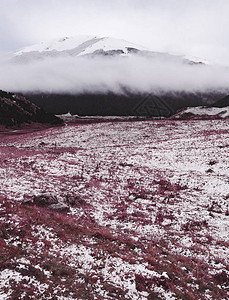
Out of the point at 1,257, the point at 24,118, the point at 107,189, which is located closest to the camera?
the point at 1,257

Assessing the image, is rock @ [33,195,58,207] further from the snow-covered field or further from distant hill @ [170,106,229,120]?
distant hill @ [170,106,229,120]

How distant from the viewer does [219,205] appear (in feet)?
49.2

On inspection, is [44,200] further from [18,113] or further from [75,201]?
[18,113]

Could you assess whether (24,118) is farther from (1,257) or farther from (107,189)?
(1,257)

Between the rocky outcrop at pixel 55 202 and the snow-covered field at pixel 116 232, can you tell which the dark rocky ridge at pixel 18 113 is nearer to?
the snow-covered field at pixel 116 232

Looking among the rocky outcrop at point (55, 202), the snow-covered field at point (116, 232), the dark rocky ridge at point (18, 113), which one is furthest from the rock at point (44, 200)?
the dark rocky ridge at point (18, 113)

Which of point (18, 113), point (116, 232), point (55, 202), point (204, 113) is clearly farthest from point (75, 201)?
point (18, 113)

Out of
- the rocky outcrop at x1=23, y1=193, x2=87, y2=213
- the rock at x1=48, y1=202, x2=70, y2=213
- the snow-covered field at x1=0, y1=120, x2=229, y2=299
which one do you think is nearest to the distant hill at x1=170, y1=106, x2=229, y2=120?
the snow-covered field at x1=0, y1=120, x2=229, y2=299

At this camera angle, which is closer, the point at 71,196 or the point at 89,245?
the point at 89,245

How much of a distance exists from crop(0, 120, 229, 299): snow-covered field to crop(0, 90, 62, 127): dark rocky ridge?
209ft

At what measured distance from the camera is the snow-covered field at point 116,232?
21.5 ft

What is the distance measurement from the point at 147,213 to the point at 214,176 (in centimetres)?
1145

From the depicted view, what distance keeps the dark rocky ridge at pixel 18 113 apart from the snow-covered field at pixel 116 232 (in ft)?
209

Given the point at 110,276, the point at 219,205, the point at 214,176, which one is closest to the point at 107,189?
the point at 219,205
